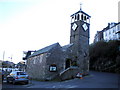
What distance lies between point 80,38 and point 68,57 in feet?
17.0

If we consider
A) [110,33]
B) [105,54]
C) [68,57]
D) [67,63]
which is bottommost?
[67,63]

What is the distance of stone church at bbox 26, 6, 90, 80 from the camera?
76.0 ft

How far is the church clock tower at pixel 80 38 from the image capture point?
28.1m

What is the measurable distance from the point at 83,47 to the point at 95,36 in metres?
41.7

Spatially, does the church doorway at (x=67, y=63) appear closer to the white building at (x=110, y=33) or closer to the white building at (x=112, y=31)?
the white building at (x=110, y=33)

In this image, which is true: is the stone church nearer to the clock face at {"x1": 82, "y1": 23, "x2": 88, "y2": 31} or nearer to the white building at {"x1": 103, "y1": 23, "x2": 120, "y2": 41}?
the clock face at {"x1": 82, "y1": 23, "x2": 88, "y2": 31}

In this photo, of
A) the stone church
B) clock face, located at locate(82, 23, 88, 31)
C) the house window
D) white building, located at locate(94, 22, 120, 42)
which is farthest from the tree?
the house window

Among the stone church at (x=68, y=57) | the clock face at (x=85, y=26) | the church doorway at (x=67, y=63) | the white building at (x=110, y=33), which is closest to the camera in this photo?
the stone church at (x=68, y=57)

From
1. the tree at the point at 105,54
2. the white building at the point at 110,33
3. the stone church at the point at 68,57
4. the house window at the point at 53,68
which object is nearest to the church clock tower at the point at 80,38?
the stone church at the point at 68,57

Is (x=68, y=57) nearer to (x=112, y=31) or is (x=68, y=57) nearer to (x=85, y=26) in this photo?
(x=85, y=26)

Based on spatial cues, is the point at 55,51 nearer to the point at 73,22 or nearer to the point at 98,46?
the point at 73,22

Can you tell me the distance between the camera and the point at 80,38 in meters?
28.7

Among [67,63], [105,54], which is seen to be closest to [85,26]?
[67,63]

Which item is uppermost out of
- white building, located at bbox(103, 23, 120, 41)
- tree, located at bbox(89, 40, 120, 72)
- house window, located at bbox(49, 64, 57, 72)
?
white building, located at bbox(103, 23, 120, 41)
